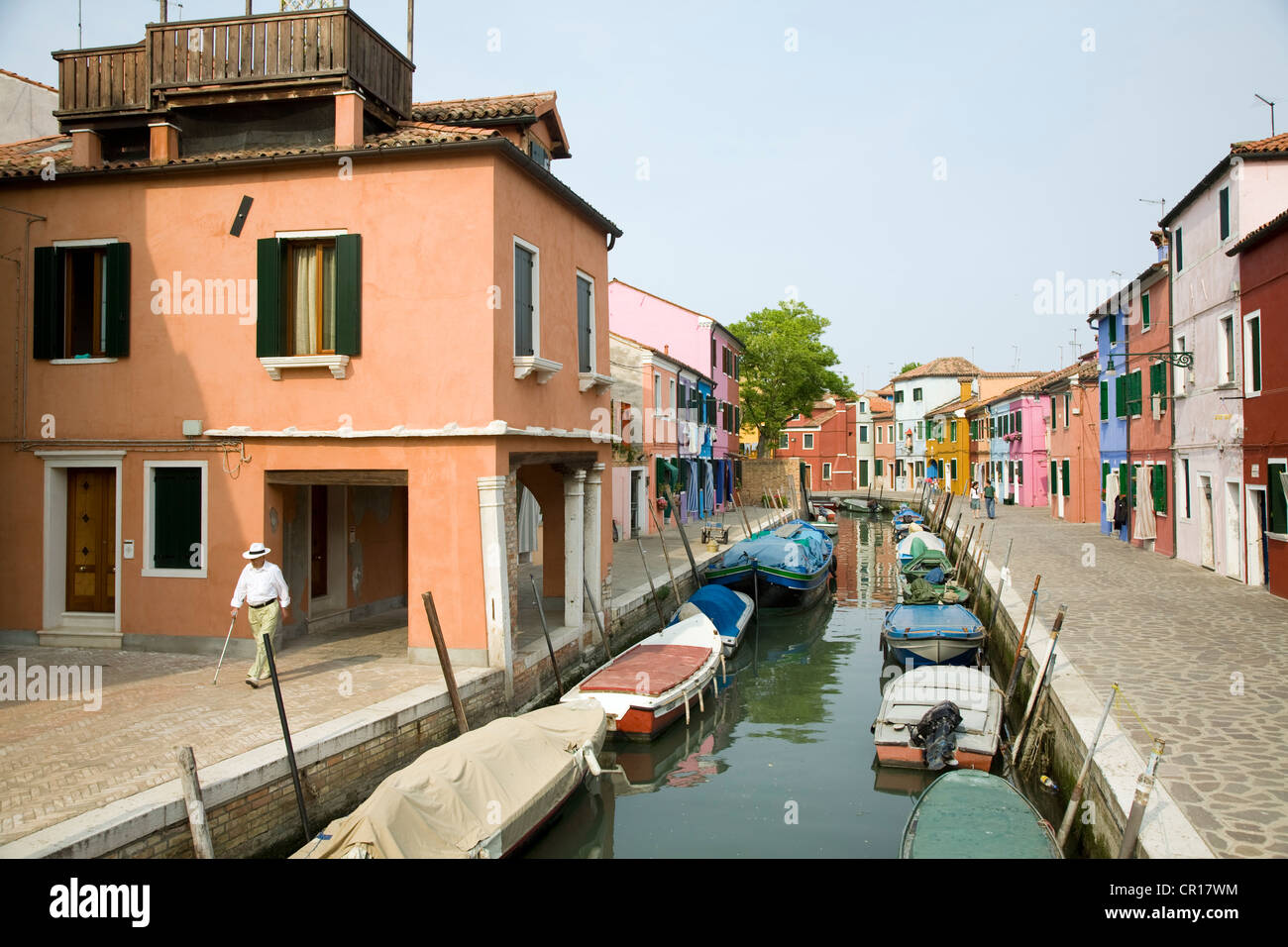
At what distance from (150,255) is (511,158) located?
4.87m

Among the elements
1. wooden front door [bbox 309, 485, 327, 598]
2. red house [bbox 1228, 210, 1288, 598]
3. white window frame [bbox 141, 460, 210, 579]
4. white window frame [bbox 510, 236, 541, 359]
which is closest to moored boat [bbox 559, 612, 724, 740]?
white window frame [bbox 510, 236, 541, 359]

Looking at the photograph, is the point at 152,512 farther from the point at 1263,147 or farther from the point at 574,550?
the point at 1263,147

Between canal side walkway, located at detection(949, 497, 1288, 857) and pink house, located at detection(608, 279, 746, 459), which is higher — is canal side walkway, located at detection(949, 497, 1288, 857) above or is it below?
below

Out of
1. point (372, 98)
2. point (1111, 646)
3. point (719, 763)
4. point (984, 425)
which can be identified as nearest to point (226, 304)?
point (372, 98)

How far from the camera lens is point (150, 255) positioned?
36.8 ft

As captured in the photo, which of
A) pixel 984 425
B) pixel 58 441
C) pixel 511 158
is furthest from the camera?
pixel 984 425

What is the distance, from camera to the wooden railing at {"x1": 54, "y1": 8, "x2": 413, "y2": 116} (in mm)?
11000

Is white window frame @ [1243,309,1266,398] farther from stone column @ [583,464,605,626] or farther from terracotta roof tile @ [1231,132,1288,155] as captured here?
Result: stone column @ [583,464,605,626]

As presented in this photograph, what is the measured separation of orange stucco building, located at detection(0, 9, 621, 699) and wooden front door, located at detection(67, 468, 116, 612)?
3 cm

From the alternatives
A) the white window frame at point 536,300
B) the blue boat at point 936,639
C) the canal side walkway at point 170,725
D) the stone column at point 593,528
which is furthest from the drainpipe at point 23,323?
the blue boat at point 936,639

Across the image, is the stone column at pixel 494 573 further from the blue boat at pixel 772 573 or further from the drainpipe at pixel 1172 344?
the drainpipe at pixel 1172 344

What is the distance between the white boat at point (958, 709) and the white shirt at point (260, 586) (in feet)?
22.8

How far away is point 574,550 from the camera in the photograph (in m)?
13.1
